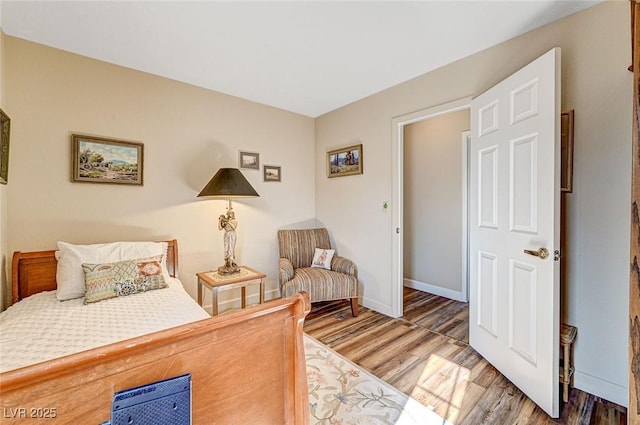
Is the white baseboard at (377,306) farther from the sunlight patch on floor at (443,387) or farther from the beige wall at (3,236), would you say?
the beige wall at (3,236)

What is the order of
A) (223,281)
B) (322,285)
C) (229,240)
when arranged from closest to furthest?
(223,281), (229,240), (322,285)

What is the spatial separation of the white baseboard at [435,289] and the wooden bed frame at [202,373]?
286cm

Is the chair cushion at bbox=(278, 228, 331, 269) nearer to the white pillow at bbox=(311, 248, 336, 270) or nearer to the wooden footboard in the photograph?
the white pillow at bbox=(311, 248, 336, 270)

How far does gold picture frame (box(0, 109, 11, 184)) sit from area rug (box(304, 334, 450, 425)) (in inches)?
98.1

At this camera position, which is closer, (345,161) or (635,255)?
(635,255)

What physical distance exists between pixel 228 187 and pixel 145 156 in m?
0.83

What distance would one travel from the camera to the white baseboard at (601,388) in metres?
1.62

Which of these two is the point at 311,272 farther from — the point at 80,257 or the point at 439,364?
the point at 80,257

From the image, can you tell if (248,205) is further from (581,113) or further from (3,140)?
(581,113)

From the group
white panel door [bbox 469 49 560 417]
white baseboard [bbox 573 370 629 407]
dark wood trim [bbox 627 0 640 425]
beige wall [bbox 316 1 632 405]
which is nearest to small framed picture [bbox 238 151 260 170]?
white panel door [bbox 469 49 560 417]

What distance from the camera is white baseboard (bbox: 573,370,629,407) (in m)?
1.62

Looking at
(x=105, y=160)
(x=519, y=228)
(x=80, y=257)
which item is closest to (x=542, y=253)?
(x=519, y=228)

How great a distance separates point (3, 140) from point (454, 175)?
4098mm

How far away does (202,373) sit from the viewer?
920 millimetres
